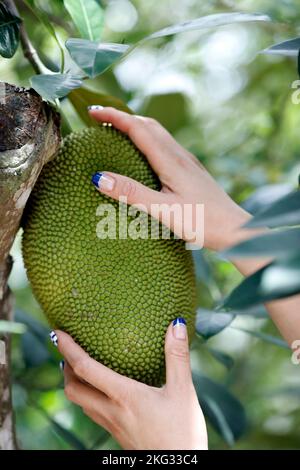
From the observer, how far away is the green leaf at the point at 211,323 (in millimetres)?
1206

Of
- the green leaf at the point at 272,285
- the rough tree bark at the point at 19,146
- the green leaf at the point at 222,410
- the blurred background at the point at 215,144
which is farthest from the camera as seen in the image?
the blurred background at the point at 215,144

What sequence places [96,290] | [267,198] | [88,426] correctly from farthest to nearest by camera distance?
[88,426], [267,198], [96,290]

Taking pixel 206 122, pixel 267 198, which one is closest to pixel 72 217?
pixel 267 198

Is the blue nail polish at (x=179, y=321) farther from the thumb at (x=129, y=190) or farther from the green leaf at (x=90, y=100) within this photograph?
the green leaf at (x=90, y=100)

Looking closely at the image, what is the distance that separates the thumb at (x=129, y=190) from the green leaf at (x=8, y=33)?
0.23 m

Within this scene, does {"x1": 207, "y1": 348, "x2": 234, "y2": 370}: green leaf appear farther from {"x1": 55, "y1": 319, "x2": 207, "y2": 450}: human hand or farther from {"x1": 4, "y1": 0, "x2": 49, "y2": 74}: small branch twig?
{"x1": 4, "y1": 0, "x2": 49, "y2": 74}: small branch twig

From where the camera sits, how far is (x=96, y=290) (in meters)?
1.06

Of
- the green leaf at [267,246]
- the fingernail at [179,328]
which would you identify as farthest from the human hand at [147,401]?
the green leaf at [267,246]

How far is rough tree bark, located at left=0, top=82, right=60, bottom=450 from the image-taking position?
0.94m

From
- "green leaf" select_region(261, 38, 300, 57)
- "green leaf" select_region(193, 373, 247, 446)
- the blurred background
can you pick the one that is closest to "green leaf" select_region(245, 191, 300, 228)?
"green leaf" select_region(261, 38, 300, 57)

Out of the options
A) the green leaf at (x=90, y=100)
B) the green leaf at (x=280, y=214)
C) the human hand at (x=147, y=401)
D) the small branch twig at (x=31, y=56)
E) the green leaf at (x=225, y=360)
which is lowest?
the human hand at (x=147, y=401)

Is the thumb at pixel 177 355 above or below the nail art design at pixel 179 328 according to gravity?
below

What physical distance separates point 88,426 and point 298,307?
0.99 m
